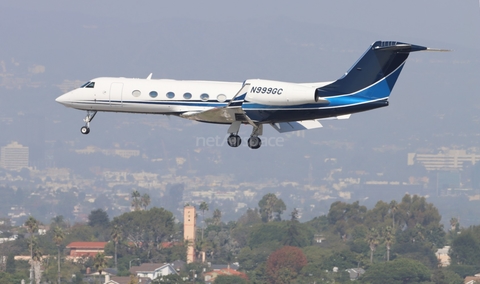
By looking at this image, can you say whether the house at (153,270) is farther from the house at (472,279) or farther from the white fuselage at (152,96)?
the white fuselage at (152,96)

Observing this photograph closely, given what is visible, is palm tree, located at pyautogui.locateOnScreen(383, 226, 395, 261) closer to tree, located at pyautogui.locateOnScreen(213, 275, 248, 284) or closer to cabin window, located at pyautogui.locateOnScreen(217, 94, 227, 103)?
tree, located at pyautogui.locateOnScreen(213, 275, 248, 284)

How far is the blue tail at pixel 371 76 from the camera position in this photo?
46.7m

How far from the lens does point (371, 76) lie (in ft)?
154

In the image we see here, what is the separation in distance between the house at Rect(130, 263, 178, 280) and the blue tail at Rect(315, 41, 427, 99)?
9380cm

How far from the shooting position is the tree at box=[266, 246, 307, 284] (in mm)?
126562

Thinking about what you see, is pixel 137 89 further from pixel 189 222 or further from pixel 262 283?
pixel 189 222

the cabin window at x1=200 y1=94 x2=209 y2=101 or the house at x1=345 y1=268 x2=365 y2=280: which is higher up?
the cabin window at x1=200 y1=94 x2=209 y2=101

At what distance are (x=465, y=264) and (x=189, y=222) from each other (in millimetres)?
44240

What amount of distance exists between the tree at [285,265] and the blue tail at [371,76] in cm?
8084

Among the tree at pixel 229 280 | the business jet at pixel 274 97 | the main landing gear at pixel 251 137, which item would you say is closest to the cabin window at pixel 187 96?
the business jet at pixel 274 97

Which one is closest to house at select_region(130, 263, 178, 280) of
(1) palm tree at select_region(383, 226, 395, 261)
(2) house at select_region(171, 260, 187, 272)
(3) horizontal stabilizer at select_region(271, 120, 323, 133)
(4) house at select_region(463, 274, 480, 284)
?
(2) house at select_region(171, 260, 187, 272)

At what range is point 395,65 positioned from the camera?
46.8 meters

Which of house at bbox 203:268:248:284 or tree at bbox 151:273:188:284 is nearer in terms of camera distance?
tree at bbox 151:273:188:284

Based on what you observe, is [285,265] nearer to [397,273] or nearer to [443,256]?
[397,273]
